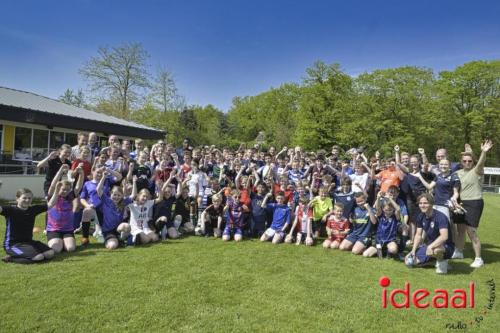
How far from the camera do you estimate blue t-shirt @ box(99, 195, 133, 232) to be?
703cm

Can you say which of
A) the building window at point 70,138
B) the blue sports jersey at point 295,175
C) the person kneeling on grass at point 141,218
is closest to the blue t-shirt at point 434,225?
the blue sports jersey at point 295,175

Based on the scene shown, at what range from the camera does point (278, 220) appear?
805 cm

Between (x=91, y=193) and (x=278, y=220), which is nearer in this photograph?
(x=91, y=193)

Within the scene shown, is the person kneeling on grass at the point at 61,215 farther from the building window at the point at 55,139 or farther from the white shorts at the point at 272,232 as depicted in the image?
the building window at the point at 55,139

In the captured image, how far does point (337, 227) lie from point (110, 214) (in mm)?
4921

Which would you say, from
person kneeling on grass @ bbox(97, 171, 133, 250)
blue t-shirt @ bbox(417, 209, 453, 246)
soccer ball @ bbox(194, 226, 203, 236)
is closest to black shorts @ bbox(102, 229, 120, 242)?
person kneeling on grass @ bbox(97, 171, 133, 250)


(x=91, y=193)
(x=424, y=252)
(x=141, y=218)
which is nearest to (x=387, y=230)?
(x=424, y=252)

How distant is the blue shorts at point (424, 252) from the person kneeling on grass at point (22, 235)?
6.52 metres

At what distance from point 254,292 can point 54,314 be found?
7.92 ft

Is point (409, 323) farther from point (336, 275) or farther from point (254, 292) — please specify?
point (254, 292)

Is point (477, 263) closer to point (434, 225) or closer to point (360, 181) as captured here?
point (434, 225)

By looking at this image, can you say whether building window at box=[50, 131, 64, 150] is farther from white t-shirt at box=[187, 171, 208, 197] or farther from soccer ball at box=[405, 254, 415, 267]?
soccer ball at box=[405, 254, 415, 267]

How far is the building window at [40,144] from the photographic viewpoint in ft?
58.0

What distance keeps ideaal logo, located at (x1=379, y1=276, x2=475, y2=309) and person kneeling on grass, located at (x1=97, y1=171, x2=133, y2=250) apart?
5.14 m
